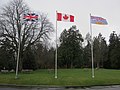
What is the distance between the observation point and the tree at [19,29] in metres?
51.2

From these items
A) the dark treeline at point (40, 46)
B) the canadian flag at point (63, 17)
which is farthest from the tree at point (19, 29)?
the canadian flag at point (63, 17)

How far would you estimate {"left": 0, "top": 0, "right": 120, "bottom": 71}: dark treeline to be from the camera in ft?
169

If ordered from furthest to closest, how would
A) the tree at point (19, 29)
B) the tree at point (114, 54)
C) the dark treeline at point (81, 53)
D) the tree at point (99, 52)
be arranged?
the tree at point (99, 52)
the dark treeline at point (81, 53)
the tree at point (114, 54)
the tree at point (19, 29)

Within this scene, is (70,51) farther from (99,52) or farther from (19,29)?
(19,29)

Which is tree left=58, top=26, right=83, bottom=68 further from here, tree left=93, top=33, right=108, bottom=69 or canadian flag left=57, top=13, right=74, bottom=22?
canadian flag left=57, top=13, right=74, bottom=22

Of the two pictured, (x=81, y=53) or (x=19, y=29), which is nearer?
(x=19, y=29)

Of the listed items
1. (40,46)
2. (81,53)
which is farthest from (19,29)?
(81,53)

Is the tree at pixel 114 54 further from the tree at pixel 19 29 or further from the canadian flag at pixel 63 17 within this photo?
the canadian flag at pixel 63 17

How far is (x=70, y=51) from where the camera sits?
84.4 metres

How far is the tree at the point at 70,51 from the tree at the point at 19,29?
105 ft

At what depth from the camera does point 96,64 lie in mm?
95125

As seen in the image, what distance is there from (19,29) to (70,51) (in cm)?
3573

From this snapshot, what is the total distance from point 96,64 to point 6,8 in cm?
5362

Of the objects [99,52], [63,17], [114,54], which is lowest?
[114,54]
